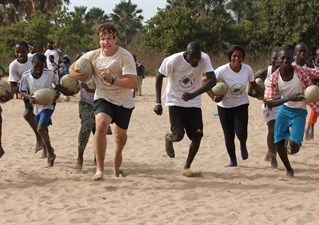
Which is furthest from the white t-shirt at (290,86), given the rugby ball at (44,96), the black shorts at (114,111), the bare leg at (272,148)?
the rugby ball at (44,96)

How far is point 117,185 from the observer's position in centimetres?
674

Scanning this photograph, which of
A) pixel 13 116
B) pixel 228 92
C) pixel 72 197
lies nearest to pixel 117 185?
pixel 72 197

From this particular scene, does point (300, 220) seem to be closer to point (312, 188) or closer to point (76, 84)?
point (312, 188)

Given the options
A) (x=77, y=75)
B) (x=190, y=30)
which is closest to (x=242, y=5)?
(x=190, y=30)

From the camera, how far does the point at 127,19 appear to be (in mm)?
64938

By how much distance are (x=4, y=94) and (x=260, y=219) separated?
3552mm

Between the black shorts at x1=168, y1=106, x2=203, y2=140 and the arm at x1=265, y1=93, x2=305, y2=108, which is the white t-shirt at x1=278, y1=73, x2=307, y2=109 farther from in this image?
the black shorts at x1=168, y1=106, x2=203, y2=140

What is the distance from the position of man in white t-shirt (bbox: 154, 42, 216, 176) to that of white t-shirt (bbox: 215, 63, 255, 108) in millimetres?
555

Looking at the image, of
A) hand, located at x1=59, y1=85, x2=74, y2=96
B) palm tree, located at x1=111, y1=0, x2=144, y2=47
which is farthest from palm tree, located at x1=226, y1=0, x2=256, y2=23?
hand, located at x1=59, y1=85, x2=74, y2=96

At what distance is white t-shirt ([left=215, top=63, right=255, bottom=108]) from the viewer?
24.9 ft

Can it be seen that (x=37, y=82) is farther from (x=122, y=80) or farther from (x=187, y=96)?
(x=187, y=96)

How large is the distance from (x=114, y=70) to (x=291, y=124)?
2.27 m

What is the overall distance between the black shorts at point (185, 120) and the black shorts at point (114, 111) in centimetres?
67

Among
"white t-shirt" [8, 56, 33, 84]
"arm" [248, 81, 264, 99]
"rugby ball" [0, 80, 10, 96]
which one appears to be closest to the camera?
"rugby ball" [0, 80, 10, 96]
